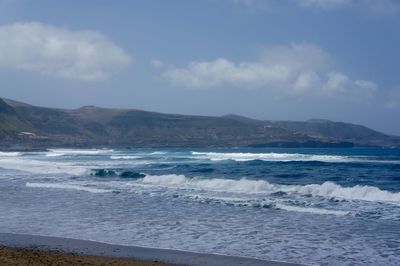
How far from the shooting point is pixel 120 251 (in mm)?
11031

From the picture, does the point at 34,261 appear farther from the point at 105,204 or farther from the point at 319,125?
the point at 319,125

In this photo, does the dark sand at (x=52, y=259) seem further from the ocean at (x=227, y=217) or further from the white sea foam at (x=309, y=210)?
the white sea foam at (x=309, y=210)

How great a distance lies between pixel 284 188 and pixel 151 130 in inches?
4588

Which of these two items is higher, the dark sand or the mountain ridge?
the mountain ridge

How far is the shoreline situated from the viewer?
10.0 metres

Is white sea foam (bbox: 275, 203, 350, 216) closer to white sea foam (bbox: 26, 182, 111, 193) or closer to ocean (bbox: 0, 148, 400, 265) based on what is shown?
ocean (bbox: 0, 148, 400, 265)

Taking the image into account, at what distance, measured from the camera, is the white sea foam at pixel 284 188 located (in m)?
21.5

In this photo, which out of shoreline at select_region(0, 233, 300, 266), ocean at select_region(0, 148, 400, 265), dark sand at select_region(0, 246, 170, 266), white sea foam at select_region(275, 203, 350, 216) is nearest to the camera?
dark sand at select_region(0, 246, 170, 266)

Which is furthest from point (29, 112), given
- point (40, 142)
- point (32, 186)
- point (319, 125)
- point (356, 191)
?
point (356, 191)

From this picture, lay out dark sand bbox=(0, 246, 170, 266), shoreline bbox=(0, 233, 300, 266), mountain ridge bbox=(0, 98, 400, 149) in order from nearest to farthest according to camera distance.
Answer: dark sand bbox=(0, 246, 170, 266) → shoreline bbox=(0, 233, 300, 266) → mountain ridge bbox=(0, 98, 400, 149)

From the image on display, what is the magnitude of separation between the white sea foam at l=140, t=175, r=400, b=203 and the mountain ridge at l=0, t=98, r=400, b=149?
74.8m

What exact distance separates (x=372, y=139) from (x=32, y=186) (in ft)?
434

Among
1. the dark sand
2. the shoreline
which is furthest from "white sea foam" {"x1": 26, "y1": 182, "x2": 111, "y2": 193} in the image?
the dark sand

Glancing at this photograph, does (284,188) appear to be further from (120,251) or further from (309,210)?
(120,251)
